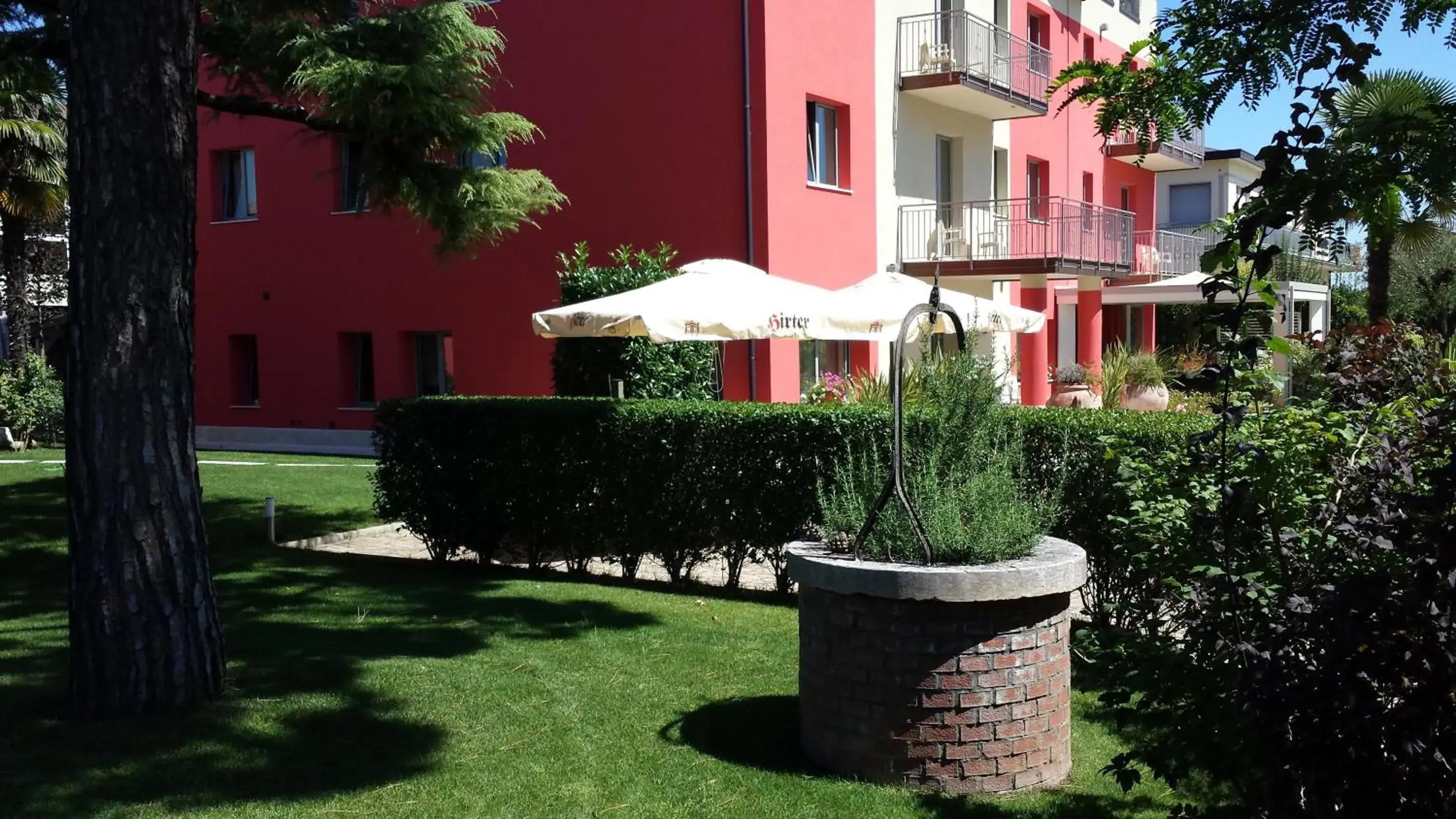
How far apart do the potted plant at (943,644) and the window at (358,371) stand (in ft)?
58.4

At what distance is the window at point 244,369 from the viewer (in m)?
23.2

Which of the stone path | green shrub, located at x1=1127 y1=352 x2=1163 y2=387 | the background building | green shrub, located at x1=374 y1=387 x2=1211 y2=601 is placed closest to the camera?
green shrub, located at x1=374 y1=387 x2=1211 y2=601

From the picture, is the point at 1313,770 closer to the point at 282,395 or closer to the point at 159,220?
the point at 159,220

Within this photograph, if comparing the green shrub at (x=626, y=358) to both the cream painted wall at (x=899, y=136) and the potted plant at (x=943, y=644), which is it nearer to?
the cream painted wall at (x=899, y=136)

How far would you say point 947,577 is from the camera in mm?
4680

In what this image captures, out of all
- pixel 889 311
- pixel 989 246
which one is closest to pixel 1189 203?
pixel 989 246

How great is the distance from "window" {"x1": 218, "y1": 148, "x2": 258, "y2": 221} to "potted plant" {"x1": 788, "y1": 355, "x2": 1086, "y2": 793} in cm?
1993

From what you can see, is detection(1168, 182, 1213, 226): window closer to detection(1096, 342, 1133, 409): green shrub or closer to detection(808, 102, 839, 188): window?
detection(1096, 342, 1133, 409): green shrub

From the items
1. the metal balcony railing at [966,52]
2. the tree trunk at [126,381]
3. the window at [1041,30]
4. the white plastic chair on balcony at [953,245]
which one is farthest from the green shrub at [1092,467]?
the window at [1041,30]

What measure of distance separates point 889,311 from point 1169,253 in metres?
19.5

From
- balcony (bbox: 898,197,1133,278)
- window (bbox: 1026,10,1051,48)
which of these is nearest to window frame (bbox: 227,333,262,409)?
balcony (bbox: 898,197,1133,278)

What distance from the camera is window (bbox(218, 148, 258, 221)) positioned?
22641 mm

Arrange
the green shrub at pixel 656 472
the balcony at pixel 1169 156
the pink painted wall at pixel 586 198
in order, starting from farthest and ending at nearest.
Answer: the balcony at pixel 1169 156, the pink painted wall at pixel 586 198, the green shrub at pixel 656 472

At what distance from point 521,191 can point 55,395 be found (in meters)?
15.7
